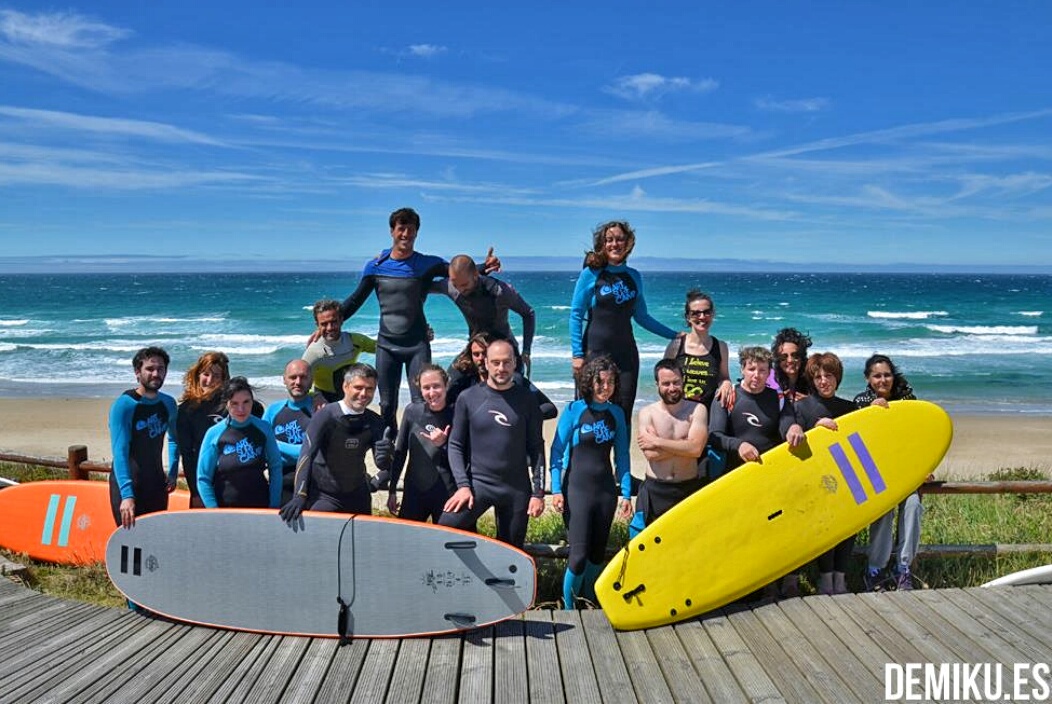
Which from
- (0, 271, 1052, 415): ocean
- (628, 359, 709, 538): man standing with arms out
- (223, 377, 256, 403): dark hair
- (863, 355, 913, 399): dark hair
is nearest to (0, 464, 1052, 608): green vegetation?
(628, 359, 709, 538): man standing with arms out

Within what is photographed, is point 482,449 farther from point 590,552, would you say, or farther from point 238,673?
point 238,673

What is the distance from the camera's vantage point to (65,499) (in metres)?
5.97

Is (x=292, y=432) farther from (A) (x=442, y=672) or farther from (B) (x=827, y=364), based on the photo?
(B) (x=827, y=364)

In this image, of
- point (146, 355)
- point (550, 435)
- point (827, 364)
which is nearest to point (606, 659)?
point (827, 364)

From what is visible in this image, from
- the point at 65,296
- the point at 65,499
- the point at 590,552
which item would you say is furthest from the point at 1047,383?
the point at 65,296

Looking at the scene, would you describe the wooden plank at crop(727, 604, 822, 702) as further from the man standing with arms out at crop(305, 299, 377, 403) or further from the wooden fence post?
the wooden fence post

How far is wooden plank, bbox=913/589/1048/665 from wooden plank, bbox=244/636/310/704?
314cm

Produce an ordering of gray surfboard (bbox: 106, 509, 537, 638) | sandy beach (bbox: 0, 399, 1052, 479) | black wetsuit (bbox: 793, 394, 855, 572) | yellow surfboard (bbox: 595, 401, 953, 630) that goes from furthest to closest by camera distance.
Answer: sandy beach (bbox: 0, 399, 1052, 479) → black wetsuit (bbox: 793, 394, 855, 572) → yellow surfboard (bbox: 595, 401, 953, 630) → gray surfboard (bbox: 106, 509, 537, 638)

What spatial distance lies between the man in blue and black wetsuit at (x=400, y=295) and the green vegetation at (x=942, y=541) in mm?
1469

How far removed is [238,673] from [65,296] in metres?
67.3

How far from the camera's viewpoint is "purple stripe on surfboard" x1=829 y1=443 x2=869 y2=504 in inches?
178

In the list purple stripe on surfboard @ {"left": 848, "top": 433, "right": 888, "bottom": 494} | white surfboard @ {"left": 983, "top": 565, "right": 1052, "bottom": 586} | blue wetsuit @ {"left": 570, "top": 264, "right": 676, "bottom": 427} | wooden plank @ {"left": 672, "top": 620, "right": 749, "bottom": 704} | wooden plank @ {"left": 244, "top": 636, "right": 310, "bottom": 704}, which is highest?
blue wetsuit @ {"left": 570, "top": 264, "right": 676, "bottom": 427}

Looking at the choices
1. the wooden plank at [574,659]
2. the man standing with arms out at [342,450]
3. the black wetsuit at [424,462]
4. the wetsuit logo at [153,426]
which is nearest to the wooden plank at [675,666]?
the wooden plank at [574,659]

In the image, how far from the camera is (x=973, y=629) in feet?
13.0
